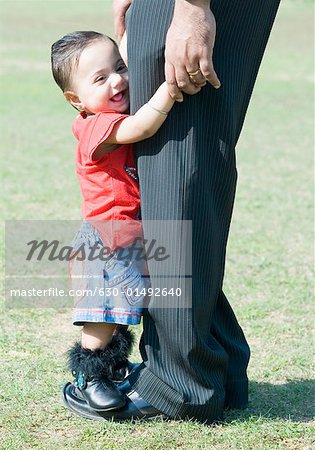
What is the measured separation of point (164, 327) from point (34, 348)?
3.57 feet

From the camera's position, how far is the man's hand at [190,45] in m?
2.71

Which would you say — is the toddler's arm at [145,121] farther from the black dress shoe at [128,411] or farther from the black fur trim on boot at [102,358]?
the black dress shoe at [128,411]

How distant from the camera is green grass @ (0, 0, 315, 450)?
10.1 feet

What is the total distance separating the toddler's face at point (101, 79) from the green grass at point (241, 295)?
106cm

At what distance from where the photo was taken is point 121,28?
3.36m

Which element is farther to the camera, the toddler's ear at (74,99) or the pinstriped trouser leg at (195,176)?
the toddler's ear at (74,99)

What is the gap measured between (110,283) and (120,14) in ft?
Answer: 3.22

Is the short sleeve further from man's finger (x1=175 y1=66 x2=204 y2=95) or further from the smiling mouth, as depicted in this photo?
man's finger (x1=175 y1=66 x2=204 y2=95)

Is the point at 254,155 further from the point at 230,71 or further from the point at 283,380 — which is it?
the point at 230,71

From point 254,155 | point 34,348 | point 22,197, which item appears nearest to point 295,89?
point 254,155

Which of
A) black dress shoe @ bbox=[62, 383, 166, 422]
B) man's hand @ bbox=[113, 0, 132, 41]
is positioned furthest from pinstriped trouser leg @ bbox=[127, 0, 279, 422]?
man's hand @ bbox=[113, 0, 132, 41]

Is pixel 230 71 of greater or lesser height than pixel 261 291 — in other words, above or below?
above

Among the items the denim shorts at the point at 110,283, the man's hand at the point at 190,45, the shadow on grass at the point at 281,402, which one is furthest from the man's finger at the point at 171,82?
the shadow on grass at the point at 281,402

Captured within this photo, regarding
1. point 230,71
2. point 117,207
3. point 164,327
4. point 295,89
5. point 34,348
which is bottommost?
point 295,89
